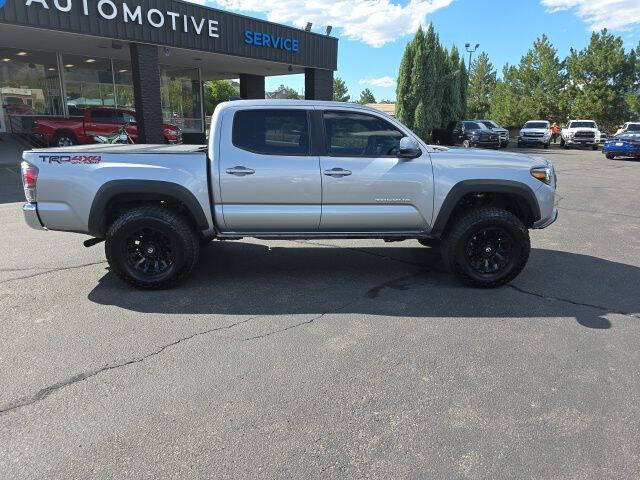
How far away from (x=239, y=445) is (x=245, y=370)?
787mm

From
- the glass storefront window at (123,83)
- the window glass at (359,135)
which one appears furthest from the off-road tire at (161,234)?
the glass storefront window at (123,83)

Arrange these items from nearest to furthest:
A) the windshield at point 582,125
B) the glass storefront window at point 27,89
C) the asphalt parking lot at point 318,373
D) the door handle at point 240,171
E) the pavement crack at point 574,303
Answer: the asphalt parking lot at point 318,373, the pavement crack at point 574,303, the door handle at point 240,171, the glass storefront window at point 27,89, the windshield at point 582,125

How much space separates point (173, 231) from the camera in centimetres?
466

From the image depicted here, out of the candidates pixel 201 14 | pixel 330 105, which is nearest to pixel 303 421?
pixel 330 105

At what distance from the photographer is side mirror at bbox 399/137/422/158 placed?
472 cm

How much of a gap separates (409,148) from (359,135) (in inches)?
22.1

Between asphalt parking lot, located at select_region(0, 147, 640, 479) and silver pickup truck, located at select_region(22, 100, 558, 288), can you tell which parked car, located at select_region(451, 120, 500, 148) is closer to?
asphalt parking lot, located at select_region(0, 147, 640, 479)

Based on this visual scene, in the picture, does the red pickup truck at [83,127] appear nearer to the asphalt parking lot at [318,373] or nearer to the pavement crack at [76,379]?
the asphalt parking lot at [318,373]

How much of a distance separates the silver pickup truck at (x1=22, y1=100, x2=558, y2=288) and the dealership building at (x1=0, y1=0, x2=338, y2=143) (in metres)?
11.7

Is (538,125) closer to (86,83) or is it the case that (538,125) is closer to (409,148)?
(86,83)

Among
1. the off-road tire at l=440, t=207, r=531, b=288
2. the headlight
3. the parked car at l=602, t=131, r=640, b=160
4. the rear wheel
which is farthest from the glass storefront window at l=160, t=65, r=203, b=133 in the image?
the headlight

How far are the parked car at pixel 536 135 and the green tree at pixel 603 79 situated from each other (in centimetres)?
1523

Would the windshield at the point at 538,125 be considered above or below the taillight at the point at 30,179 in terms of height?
above

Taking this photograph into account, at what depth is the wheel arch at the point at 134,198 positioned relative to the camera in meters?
4.57
